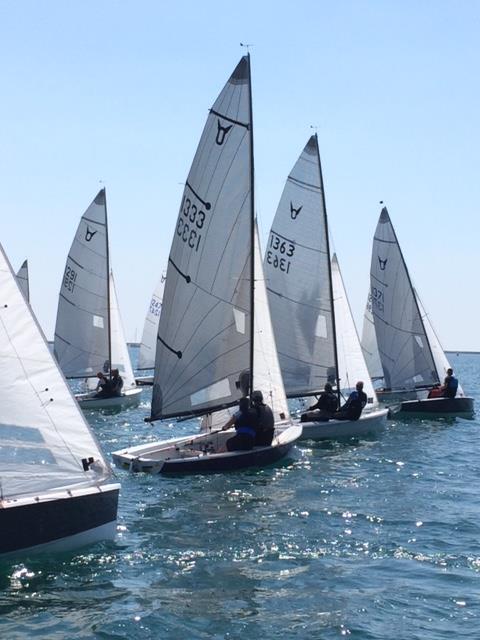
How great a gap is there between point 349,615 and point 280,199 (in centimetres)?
1726

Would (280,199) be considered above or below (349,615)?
above

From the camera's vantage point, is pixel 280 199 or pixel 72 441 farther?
pixel 280 199

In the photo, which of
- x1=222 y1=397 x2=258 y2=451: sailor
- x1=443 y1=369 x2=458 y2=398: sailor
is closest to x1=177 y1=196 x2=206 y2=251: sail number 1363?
x1=222 y1=397 x2=258 y2=451: sailor

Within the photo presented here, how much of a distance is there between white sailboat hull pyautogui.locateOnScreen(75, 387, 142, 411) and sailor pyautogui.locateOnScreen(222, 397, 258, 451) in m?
15.0

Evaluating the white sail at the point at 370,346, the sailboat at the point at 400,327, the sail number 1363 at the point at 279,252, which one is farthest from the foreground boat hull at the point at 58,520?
the white sail at the point at 370,346

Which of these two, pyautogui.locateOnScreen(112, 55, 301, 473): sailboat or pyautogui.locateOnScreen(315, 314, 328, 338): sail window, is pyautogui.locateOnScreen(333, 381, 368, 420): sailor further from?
pyautogui.locateOnScreen(112, 55, 301, 473): sailboat

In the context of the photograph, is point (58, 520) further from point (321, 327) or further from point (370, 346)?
point (370, 346)

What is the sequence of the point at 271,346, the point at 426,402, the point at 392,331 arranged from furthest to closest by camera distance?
the point at 392,331
the point at 426,402
the point at 271,346

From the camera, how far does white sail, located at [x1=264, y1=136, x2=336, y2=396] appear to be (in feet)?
81.0

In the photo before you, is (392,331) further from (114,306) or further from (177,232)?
(177,232)

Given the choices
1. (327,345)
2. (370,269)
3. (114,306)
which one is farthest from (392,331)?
(114,306)

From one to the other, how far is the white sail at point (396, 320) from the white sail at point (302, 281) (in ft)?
25.0

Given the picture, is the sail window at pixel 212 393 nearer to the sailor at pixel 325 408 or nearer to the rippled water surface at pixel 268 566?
the rippled water surface at pixel 268 566

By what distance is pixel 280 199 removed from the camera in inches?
1003
